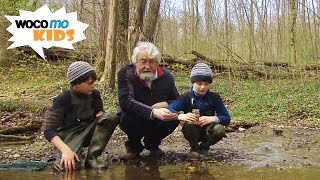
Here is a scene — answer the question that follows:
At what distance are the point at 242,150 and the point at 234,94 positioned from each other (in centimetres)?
692

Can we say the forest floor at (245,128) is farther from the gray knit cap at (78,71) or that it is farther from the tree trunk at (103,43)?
the tree trunk at (103,43)

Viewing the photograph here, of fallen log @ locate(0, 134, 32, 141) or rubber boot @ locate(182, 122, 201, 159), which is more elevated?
rubber boot @ locate(182, 122, 201, 159)

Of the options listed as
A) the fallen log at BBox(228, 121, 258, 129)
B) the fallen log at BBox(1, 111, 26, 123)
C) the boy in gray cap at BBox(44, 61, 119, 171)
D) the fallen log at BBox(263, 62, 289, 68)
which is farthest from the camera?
the fallen log at BBox(263, 62, 289, 68)

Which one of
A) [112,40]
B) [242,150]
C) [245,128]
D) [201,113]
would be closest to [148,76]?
[201,113]

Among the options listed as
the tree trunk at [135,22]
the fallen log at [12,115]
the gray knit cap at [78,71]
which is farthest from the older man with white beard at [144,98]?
the tree trunk at [135,22]

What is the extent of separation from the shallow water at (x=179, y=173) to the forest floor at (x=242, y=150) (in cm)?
20

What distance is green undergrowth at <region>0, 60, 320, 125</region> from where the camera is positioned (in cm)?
804

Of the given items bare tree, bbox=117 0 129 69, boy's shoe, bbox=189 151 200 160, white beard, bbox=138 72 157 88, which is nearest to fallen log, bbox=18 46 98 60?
bare tree, bbox=117 0 129 69

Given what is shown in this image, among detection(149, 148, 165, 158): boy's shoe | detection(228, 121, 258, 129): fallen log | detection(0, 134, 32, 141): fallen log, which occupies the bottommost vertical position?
detection(228, 121, 258, 129): fallen log

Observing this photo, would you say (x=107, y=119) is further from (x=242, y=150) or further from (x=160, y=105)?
(x=242, y=150)

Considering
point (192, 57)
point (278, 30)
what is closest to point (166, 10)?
point (192, 57)

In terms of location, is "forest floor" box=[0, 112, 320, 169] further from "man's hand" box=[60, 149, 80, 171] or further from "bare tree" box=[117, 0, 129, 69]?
"bare tree" box=[117, 0, 129, 69]

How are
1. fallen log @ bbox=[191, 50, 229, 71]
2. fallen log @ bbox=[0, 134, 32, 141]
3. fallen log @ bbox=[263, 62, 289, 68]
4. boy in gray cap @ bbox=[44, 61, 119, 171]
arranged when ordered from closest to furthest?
boy in gray cap @ bbox=[44, 61, 119, 171] < fallen log @ bbox=[0, 134, 32, 141] < fallen log @ bbox=[263, 62, 289, 68] < fallen log @ bbox=[191, 50, 229, 71]

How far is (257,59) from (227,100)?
6.25 m
